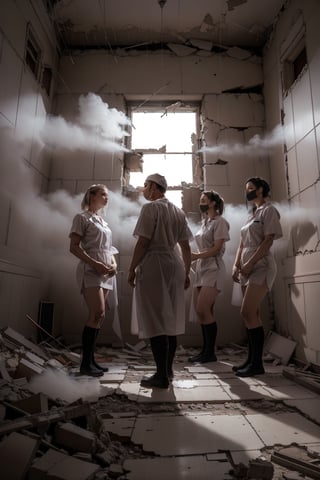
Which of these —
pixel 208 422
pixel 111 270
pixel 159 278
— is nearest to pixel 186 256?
pixel 159 278

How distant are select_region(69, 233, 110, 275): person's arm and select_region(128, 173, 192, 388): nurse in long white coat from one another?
0.37 meters

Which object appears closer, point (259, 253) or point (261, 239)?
point (259, 253)

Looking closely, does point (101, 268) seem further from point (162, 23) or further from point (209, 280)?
point (162, 23)

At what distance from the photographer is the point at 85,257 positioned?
270 centimetres

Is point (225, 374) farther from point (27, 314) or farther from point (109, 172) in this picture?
point (109, 172)

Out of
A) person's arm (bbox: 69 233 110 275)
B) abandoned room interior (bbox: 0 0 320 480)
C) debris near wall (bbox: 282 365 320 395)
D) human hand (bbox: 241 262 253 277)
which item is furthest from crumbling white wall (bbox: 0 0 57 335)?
debris near wall (bbox: 282 365 320 395)

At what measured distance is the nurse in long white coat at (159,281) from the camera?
229 cm

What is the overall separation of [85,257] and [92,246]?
162mm

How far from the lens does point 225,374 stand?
2.71 meters

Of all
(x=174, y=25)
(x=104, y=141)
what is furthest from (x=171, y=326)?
(x=174, y=25)

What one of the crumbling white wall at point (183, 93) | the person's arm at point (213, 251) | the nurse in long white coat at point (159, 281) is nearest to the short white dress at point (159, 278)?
the nurse in long white coat at point (159, 281)

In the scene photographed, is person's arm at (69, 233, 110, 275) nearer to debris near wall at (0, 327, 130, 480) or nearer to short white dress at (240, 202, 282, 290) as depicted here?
debris near wall at (0, 327, 130, 480)

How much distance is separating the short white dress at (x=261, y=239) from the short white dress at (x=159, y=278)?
69 centimetres

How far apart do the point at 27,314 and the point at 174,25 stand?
4.55 metres
